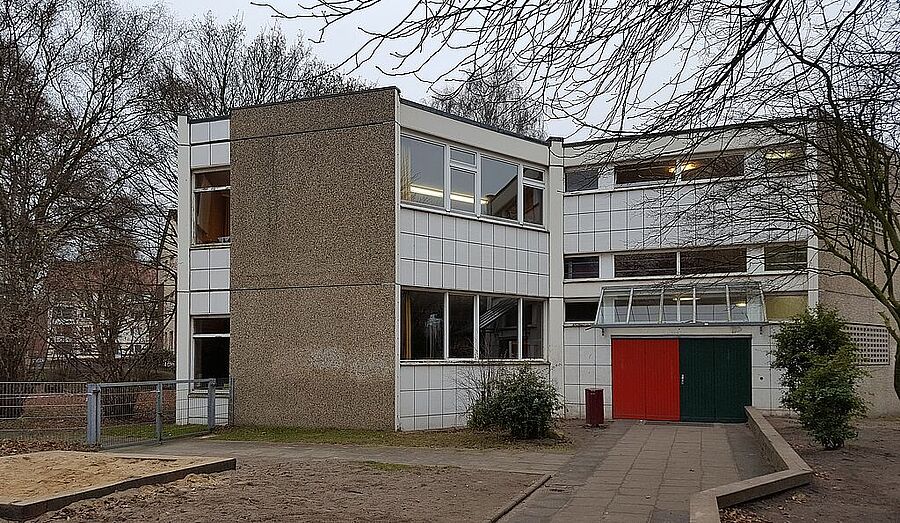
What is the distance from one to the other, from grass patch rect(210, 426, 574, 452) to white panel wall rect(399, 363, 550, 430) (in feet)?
1.24

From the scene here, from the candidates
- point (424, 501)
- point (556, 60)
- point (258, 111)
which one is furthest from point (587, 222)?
point (556, 60)

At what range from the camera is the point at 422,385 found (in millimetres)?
19266

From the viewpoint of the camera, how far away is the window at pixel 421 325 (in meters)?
19.2

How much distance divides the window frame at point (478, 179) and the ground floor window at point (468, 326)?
6.12 feet

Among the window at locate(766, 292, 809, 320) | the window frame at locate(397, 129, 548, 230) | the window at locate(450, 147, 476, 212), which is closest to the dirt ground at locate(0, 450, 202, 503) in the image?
the window frame at locate(397, 129, 548, 230)

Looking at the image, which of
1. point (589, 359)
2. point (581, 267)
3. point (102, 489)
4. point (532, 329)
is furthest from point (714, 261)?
point (102, 489)

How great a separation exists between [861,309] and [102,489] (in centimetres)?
1964

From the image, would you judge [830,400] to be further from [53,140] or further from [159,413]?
[53,140]

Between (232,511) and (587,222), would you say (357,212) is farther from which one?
(232,511)

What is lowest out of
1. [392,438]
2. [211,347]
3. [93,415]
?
[392,438]

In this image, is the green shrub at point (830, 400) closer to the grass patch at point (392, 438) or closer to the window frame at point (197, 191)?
the grass patch at point (392, 438)

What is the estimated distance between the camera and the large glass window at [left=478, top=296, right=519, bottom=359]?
69.1 ft

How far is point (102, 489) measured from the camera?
9.94 m

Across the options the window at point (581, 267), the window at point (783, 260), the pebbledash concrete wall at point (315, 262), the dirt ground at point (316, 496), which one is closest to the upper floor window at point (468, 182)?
the pebbledash concrete wall at point (315, 262)
